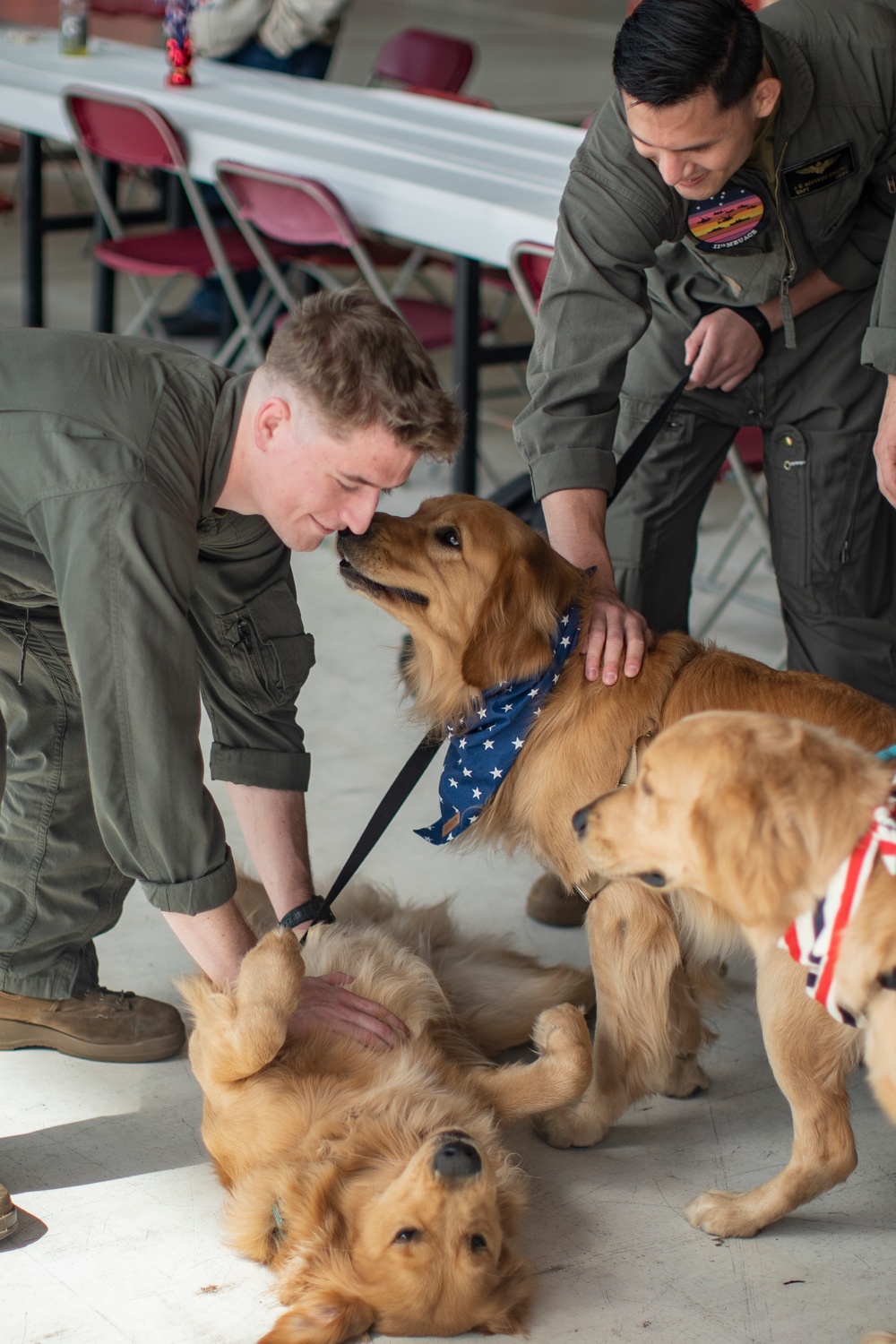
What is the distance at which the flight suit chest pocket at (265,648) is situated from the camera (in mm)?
2467

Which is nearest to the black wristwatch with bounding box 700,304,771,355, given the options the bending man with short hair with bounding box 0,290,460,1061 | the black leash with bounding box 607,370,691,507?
the black leash with bounding box 607,370,691,507

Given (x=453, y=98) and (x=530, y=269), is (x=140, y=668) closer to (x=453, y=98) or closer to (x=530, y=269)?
(x=530, y=269)

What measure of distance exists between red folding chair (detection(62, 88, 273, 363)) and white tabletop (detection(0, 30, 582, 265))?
0.13 m

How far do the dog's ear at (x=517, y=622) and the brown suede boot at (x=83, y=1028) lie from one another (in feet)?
3.22

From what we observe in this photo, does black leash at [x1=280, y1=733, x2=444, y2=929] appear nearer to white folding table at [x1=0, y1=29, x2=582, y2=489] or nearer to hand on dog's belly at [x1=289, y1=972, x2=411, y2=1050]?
hand on dog's belly at [x1=289, y1=972, x2=411, y2=1050]

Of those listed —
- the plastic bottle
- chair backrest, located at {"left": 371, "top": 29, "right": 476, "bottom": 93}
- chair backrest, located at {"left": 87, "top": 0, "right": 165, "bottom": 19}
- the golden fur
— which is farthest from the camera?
chair backrest, located at {"left": 87, "top": 0, "right": 165, "bottom": 19}

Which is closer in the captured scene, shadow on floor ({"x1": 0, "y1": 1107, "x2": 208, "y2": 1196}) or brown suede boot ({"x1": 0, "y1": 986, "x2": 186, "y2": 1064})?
shadow on floor ({"x1": 0, "y1": 1107, "x2": 208, "y2": 1196})

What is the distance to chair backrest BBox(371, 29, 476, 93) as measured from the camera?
759cm

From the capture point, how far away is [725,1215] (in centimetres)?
224

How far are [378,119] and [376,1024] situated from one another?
471 cm

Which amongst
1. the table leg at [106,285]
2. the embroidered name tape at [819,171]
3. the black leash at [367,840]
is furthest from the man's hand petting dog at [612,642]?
the table leg at [106,285]

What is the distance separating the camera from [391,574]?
2.43 metres

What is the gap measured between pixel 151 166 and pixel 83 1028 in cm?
393

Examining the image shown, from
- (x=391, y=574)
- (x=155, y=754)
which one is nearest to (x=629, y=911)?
(x=391, y=574)
